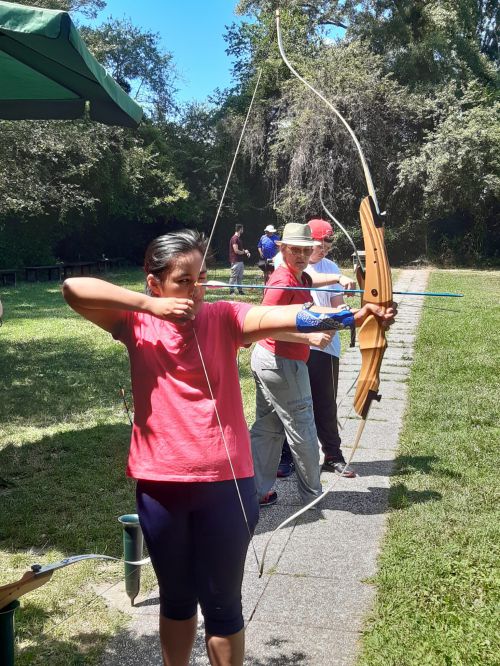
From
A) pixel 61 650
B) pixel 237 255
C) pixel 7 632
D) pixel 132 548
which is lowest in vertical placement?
pixel 61 650

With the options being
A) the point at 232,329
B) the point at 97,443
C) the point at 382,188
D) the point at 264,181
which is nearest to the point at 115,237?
the point at 264,181

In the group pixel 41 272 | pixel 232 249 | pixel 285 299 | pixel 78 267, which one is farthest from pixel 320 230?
pixel 78 267

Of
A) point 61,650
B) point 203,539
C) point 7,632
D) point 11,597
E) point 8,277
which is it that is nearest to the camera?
point 11,597

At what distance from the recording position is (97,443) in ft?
16.9

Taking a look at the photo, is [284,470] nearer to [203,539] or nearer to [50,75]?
[203,539]

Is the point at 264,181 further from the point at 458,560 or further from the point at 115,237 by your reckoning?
the point at 458,560

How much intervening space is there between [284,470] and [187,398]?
2580 millimetres

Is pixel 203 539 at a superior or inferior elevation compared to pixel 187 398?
inferior

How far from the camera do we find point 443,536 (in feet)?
11.4

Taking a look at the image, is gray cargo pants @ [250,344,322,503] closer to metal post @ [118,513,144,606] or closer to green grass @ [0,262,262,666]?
green grass @ [0,262,262,666]

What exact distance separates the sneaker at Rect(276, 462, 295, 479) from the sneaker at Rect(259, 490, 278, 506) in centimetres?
39

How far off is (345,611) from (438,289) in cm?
1151

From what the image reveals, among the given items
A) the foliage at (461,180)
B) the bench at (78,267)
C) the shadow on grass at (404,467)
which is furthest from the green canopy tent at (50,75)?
the foliage at (461,180)

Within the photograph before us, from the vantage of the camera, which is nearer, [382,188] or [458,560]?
[458,560]
